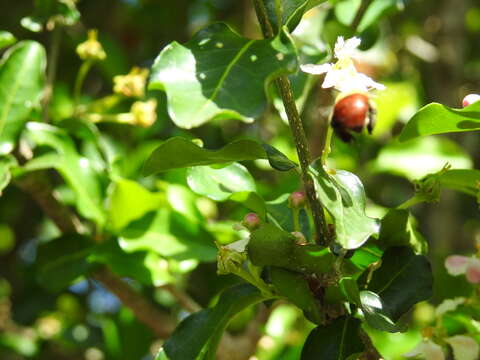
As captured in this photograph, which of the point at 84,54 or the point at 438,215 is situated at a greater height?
the point at 84,54

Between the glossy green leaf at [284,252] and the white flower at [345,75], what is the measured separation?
20 cm

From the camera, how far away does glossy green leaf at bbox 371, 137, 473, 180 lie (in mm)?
1968

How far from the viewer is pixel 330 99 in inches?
74.4

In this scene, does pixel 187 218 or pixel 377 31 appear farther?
pixel 377 31

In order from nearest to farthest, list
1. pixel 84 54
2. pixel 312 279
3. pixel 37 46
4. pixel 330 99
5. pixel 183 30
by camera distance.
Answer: pixel 312 279, pixel 37 46, pixel 84 54, pixel 330 99, pixel 183 30

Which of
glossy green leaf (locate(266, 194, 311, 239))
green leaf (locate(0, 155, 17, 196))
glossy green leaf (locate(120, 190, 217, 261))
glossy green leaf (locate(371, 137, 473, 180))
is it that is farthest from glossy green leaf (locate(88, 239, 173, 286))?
glossy green leaf (locate(371, 137, 473, 180))

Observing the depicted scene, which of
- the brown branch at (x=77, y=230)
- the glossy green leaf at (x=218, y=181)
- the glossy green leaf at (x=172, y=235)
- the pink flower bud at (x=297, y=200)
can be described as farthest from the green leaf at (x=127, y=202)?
the pink flower bud at (x=297, y=200)

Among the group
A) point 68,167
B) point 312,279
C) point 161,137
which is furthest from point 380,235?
point 161,137

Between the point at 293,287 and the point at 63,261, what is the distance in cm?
63

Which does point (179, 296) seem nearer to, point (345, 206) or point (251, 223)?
point (251, 223)

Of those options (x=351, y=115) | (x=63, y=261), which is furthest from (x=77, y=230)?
(x=351, y=115)

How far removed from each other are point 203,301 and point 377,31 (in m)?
0.84

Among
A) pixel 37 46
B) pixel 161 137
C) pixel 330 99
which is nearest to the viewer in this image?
pixel 37 46

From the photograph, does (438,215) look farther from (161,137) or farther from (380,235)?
(380,235)
